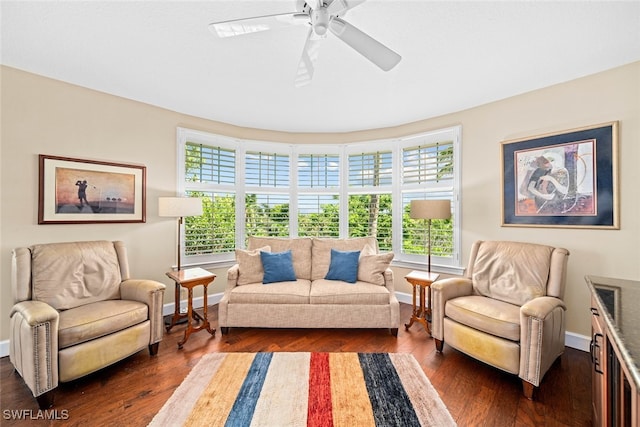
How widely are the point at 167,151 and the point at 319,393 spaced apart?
10.7 ft

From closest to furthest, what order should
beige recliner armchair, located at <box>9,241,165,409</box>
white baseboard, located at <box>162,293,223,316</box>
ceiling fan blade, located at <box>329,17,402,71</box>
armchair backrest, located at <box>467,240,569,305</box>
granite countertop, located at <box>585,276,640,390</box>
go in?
granite countertop, located at <box>585,276,640,390</box> < ceiling fan blade, located at <box>329,17,402,71</box> < beige recliner armchair, located at <box>9,241,165,409</box> < armchair backrest, located at <box>467,240,569,305</box> < white baseboard, located at <box>162,293,223,316</box>

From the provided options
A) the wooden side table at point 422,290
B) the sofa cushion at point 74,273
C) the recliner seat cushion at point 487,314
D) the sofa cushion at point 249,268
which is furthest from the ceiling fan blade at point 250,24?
the wooden side table at point 422,290

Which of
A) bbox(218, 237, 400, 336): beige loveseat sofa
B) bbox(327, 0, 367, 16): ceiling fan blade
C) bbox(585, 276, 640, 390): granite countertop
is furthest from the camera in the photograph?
bbox(218, 237, 400, 336): beige loveseat sofa

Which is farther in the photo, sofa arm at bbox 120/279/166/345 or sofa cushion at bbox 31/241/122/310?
sofa arm at bbox 120/279/166/345

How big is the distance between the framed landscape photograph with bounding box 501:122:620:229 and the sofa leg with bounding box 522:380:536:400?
5.44ft

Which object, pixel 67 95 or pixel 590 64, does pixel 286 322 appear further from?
pixel 590 64

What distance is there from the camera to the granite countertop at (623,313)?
873 millimetres

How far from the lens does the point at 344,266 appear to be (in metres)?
3.24

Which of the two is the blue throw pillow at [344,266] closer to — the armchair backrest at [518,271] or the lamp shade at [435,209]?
the lamp shade at [435,209]

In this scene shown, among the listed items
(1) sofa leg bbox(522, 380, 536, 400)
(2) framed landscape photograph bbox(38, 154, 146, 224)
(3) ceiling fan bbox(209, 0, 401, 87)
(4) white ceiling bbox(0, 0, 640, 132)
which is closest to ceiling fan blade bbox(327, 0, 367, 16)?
(3) ceiling fan bbox(209, 0, 401, 87)

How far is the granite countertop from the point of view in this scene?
2.86ft

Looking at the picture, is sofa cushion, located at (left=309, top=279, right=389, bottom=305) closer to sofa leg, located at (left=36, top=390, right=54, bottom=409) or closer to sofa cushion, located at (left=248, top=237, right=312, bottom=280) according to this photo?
sofa cushion, located at (left=248, top=237, right=312, bottom=280)

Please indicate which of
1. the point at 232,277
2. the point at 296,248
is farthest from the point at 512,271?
the point at 232,277

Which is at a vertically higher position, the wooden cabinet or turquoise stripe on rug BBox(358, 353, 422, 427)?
the wooden cabinet
